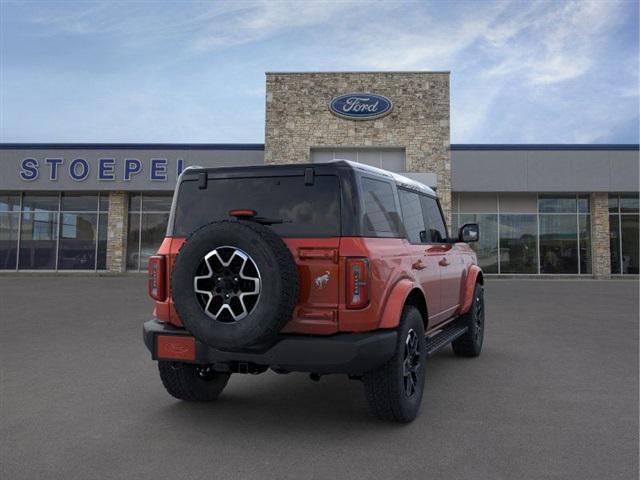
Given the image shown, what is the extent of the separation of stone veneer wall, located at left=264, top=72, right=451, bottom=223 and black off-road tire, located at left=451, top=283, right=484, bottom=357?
52.5 feet

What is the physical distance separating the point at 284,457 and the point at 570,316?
29.3 ft

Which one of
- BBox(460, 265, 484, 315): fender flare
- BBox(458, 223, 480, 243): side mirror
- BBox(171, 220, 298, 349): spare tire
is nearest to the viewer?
BBox(171, 220, 298, 349): spare tire

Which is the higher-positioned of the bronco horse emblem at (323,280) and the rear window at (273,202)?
the rear window at (273,202)

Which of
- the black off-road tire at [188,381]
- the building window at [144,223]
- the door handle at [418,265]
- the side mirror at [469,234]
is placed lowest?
the black off-road tire at [188,381]

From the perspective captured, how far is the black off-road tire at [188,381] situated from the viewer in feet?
14.6

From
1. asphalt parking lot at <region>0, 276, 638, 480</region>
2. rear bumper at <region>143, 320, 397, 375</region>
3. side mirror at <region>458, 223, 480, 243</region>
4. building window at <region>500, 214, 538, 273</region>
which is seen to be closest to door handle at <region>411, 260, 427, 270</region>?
rear bumper at <region>143, 320, 397, 375</region>

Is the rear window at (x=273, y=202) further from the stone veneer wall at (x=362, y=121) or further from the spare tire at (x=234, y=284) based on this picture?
the stone veneer wall at (x=362, y=121)

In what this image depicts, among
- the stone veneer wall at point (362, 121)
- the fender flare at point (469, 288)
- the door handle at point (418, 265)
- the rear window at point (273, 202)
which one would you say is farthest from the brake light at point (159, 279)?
the stone veneer wall at point (362, 121)

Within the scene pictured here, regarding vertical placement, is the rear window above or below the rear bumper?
above

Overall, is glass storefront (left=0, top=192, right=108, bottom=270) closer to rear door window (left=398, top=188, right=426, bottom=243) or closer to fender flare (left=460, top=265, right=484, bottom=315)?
fender flare (left=460, top=265, right=484, bottom=315)

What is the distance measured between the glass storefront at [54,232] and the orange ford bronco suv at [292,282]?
21.8m

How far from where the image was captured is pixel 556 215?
23.9 metres

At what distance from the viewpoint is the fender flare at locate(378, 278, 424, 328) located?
378 centimetres

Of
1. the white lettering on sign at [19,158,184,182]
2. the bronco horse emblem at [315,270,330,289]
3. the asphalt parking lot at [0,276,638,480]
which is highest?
the white lettering on sign at [19,158,184,182]
